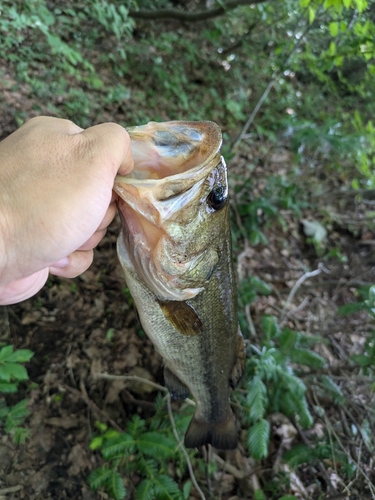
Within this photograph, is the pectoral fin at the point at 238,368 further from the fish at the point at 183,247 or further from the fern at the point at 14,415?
the fern at the point at 14,415

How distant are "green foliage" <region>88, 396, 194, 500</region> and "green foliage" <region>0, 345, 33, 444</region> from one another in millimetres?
532

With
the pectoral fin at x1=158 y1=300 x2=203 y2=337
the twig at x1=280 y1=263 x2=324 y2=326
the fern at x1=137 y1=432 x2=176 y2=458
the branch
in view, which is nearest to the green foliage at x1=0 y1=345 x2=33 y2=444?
the fern at x1=137 y1=432 x2=176 y2=458

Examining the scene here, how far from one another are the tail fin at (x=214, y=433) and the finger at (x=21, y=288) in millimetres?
1425

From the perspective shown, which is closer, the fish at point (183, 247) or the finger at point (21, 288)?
the fish at point (183, 247)

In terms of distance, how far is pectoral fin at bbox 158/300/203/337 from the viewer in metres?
1.86

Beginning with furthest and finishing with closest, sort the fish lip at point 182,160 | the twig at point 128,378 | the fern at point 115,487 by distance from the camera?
the twig at point 128,378 < the fern at point 115,487 < the fish lip at point 182,160

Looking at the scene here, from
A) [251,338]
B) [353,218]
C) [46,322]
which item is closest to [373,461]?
[251,338]

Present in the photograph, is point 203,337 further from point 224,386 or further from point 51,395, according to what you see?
point 51,395

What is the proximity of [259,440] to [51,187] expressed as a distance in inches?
79.8

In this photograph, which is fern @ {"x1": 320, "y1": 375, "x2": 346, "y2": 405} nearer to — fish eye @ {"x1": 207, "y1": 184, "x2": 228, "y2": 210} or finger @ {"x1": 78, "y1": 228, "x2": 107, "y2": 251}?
fish eye @ {"x1": 207, "y1": 184, "x2": 228, "y2": 210}

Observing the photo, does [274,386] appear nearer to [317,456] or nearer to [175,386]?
[317,456]

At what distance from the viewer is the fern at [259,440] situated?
2.27 metres

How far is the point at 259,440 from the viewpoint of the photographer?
2291 mm

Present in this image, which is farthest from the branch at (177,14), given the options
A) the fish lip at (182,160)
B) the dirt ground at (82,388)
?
the fish lip at (182,160)
